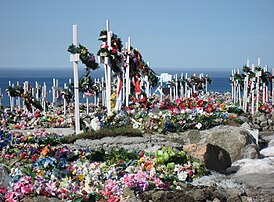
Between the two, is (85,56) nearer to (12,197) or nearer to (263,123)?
(263,123)

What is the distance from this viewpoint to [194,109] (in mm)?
17938

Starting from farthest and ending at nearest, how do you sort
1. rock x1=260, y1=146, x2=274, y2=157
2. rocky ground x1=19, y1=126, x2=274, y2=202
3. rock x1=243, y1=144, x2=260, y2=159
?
rock x1=260, y1=146, x2=274, y2=157 → rock x1=243, y1=144, x2=260, y2=159 → rocky ground x1=19, y1=126, x2=274, y2=202

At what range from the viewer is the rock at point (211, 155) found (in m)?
9.50

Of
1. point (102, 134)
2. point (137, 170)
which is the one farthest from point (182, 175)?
point (102, 134)

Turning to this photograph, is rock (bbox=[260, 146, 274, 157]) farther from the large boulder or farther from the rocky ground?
the large boulder

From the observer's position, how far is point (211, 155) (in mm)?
9734

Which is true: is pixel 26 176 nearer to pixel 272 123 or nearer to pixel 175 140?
pixel 175 140

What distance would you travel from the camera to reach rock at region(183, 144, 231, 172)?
9.50 metres

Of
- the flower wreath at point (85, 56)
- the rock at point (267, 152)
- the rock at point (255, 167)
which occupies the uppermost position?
the flower wreath at point (85, 56)

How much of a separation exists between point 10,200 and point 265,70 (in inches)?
855

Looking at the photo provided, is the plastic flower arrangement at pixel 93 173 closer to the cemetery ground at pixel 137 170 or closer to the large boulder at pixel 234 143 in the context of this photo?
the cemetery ground at pixel 137 170

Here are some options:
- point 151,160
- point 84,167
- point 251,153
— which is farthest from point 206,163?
point 84,167

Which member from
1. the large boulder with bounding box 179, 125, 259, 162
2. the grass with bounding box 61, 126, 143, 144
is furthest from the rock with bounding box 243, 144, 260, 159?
the grass with bounding box 61, 126, 143, 144

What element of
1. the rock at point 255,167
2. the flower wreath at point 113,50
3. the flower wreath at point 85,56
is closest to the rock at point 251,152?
the rock at point 255,167
